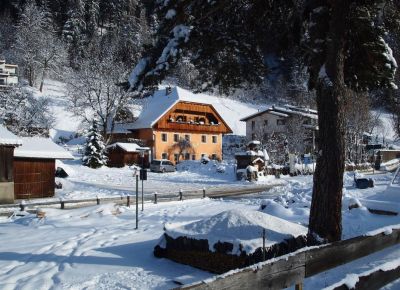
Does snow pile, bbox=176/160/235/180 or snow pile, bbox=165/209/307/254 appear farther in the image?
snow pile, bbox=176/160/235/180

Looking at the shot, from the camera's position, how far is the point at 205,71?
11219 mm

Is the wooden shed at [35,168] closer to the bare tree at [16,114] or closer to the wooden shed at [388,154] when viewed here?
the bare tree at [16,114]

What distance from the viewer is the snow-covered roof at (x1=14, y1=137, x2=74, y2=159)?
1016 inches

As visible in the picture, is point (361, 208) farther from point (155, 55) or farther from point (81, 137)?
point (81, 137)

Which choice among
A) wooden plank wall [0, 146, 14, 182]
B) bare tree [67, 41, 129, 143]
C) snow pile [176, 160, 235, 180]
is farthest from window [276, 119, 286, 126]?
wooden plank wall [0, 146, 14, 182]

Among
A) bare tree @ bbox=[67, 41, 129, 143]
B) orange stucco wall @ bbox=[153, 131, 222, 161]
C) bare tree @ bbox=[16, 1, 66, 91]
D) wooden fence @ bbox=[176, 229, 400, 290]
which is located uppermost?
bare tree @ bbox=[16, 1, 66, 91]

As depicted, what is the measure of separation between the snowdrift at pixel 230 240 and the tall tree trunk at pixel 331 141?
2.09 ft

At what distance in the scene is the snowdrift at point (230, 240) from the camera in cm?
845

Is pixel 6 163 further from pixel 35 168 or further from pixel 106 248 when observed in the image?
pixel 106 248

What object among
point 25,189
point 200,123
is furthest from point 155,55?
point 200,123

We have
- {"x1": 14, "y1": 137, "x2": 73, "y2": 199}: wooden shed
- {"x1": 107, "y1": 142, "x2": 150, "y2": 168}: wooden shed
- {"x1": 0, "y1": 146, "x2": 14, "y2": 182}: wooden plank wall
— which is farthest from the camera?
{"x1": 107, "y1": 142, "x2": 150, "y2": 168}: wooden shed

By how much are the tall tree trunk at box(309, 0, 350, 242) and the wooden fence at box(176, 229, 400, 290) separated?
1637mm

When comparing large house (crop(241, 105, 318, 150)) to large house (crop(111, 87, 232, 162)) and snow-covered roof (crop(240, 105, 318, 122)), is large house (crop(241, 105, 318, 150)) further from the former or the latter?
large house (crop(111, 87, 232, 162))

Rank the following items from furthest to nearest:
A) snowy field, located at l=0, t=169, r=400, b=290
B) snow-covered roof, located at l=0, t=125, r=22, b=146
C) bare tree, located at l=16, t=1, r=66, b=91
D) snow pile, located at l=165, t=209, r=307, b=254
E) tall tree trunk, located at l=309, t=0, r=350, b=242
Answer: bare tree, located at l=16, t=1, r=66, b=91, snow-covered roof, located at l=0, t=125, r=22, b=146, tall tree trunk, located at l=309, t=0, r=350, b=242, snow pile, located at l=165, t=209, r=307, b=254, snowy field, located at l=0, t=169, r=400, b=290
